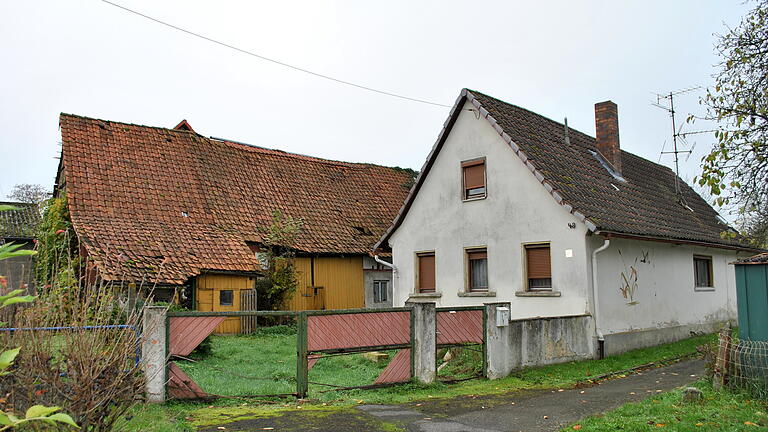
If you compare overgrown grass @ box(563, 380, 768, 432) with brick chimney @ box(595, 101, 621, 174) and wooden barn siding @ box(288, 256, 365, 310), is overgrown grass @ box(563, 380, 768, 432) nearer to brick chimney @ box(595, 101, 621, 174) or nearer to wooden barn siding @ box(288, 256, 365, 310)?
brick chimney @ box(595, 101, 621, 174)

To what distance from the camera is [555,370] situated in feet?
42.9

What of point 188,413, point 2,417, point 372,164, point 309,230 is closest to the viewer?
point 2,417

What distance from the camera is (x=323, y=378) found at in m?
12.5

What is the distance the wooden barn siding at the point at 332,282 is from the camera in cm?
2494

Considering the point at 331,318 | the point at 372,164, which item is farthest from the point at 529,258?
the point at 372,164

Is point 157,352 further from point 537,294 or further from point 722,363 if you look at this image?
point 537,294

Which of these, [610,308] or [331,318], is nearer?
[331,318]

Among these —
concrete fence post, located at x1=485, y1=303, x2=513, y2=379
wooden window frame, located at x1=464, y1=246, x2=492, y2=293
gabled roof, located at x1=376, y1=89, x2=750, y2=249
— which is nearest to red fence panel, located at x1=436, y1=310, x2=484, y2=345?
concrete fence post, located at x1=485, y1=303, x2=513, y2=379

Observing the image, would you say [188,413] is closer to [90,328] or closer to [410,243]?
[90,328]

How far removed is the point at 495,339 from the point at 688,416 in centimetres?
454

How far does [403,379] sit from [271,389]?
2275mm

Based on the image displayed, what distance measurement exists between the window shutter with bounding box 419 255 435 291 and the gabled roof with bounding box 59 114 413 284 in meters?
6.40

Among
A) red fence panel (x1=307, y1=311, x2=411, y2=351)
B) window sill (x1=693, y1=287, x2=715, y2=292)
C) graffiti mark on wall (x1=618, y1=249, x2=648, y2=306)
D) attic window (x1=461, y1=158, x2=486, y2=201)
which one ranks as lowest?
red fence panel (x1=307, y1=311, x2=411, y2=351)

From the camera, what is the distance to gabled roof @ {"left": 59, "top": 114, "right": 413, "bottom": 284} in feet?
68.4
